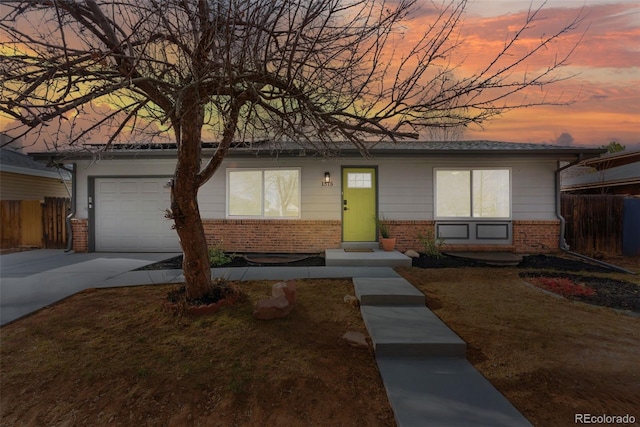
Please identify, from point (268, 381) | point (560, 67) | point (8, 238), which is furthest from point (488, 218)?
point (8, 238)

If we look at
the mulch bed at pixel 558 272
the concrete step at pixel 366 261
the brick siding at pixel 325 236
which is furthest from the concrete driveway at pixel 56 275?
the concrete step at pixel 366 261

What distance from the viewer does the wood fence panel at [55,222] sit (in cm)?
956

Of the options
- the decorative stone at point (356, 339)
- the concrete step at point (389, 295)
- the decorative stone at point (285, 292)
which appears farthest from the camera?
the concrete step at point (389, 295)

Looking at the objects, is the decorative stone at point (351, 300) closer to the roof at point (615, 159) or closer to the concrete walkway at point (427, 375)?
the concrete walkway at point (427, 375)

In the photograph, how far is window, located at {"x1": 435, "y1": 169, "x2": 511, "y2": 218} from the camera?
8281 millimetres

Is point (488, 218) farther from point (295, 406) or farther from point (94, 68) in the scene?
point (94, 68)

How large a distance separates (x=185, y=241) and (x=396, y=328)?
9.55ft

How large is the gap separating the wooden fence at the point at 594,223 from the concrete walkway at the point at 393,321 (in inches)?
280

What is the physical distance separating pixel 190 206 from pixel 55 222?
9266mm

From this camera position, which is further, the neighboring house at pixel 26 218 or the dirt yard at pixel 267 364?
the neighboring house at pixel 26 218

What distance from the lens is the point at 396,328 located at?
3.18m

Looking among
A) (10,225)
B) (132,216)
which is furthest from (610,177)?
(10,225)

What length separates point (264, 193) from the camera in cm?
841

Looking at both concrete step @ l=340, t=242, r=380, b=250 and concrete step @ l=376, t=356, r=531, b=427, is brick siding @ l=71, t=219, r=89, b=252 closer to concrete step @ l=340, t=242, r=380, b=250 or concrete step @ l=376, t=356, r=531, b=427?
concrete step @ l=340, t=242, r=380, b=250
